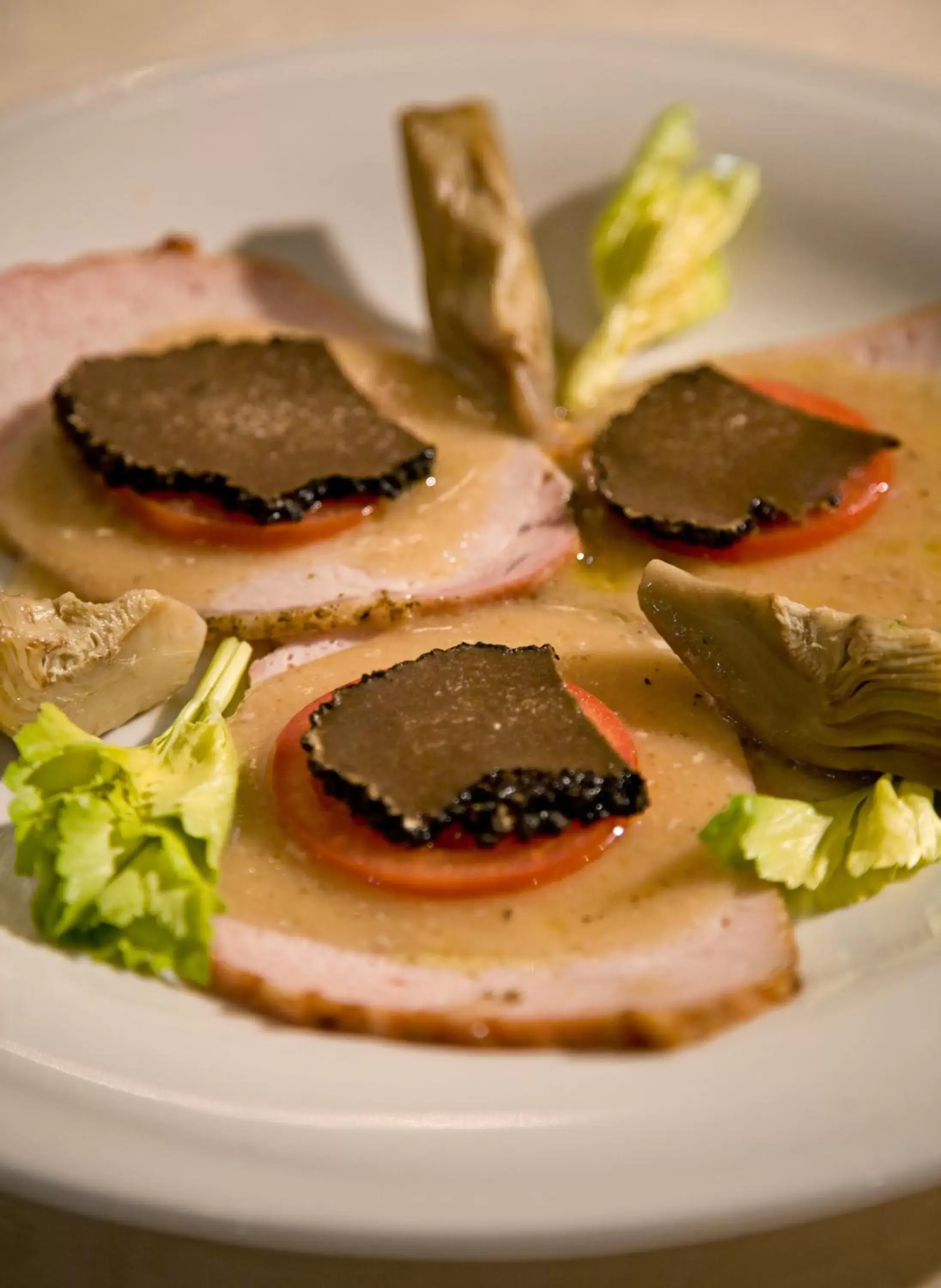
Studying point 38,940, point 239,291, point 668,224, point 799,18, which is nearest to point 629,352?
point 668,224

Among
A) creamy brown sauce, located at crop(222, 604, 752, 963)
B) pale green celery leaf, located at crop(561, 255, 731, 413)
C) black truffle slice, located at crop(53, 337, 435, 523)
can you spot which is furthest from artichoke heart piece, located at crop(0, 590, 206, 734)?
pale green celery leaf, located at crop(561, 255, 731, 413)

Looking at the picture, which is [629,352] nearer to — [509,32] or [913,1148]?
[509,32]

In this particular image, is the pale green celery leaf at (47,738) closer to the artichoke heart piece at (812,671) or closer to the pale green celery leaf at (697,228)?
the artichoke heart piece at (812,671)

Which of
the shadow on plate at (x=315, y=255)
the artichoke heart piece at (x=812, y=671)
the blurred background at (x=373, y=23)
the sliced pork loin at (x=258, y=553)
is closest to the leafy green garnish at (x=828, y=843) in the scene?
the artichoke heart piece at (x=812, y=671)

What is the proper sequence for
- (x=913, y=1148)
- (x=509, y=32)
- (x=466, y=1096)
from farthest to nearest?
(x=509, y=32) < (x=466, y=1096) < (x=913, y=1148)

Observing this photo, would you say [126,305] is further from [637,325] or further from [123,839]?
[123,839]
